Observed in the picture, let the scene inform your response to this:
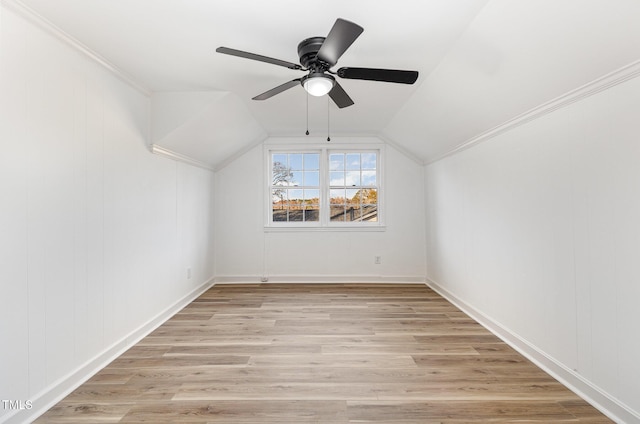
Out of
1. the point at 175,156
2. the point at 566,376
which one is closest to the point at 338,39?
the point at 175,156

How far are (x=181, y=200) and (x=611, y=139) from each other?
3826 mm

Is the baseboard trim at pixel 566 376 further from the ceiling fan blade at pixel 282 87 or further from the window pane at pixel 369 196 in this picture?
the ceiling fan blade at pixel 282 87

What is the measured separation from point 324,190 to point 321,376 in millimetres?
3054

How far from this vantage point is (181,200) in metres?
3.50

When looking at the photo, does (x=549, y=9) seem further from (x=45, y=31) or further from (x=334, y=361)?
(x=45, y=31)

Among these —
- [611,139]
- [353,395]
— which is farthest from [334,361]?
[611,139]

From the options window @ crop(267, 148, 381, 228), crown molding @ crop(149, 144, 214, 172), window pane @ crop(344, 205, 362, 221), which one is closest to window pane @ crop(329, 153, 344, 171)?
window @ crop(267, 148, 381, 228)

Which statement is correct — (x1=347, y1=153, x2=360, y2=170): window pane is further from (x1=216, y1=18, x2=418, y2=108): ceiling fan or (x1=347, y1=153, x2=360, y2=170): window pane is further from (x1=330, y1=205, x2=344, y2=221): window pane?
(x1=216, y1=18, x2=418, y2=108): ceiling fan

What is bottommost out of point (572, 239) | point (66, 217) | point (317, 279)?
point (317, 279)

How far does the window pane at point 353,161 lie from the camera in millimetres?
4750

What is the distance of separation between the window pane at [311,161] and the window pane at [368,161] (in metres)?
0.73

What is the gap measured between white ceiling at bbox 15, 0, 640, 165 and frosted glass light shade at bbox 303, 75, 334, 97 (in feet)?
1.10

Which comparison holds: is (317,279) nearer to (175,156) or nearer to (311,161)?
(311,161)

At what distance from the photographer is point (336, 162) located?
476 cm
